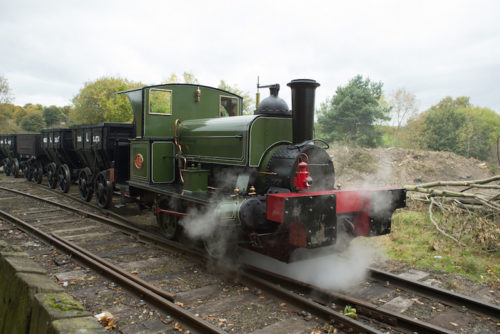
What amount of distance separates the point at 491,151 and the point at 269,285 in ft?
76.6

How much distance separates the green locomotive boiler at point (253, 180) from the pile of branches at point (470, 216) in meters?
2.10

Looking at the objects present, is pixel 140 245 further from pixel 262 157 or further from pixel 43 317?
pixel 43 317

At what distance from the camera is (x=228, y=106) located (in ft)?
26.2

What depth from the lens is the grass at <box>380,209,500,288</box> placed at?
5266 millimetres

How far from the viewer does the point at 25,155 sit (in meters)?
17.1

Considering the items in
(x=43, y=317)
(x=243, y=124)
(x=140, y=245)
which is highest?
(x=243, y=124)

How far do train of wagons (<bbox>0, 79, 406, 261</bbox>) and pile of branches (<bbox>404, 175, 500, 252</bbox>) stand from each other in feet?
6.85

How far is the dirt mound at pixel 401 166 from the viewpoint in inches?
534

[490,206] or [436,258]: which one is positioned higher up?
[490,206]

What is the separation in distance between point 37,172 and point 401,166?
15.8m

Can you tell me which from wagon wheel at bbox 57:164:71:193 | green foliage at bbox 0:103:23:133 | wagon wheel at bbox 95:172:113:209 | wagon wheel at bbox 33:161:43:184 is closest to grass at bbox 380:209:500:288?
wagon wheel at bbox 95:172:113:209

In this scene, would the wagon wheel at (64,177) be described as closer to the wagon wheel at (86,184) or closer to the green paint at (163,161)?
the wagon wheel at (86,184)

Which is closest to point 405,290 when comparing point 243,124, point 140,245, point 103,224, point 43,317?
point 243,124

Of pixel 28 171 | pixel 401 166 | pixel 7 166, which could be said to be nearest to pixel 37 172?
pixel 28 171
